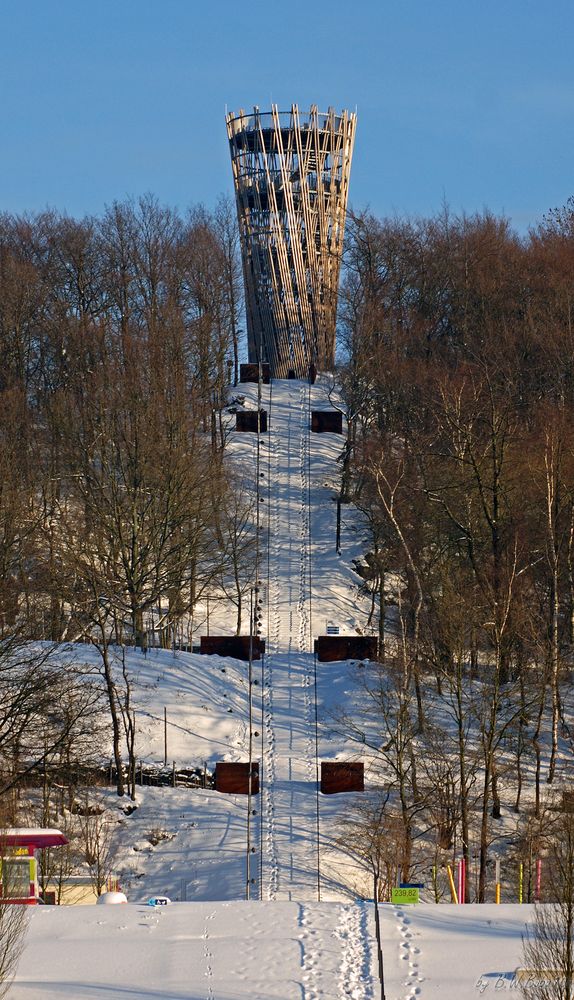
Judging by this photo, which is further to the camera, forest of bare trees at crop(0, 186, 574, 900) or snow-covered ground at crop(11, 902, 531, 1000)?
forest of bare trees at crop(0, 186, 574, 900)

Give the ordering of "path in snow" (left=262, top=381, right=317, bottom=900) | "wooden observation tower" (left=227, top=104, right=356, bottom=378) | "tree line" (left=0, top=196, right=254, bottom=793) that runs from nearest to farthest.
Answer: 1. "path in snow" (left=262, top=381, right=317, bottom=900)
2. "tree line" (left=0, top=196, right=254, bottom=793)
3. "wooden observation tower" (left=227, top=104, right=356, bottom=378)

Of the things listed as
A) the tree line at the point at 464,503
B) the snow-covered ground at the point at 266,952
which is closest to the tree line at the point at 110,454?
the tree line at the point at 464,503

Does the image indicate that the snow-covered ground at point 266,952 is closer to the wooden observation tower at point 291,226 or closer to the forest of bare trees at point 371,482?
the forest of bare trees at point 371,482

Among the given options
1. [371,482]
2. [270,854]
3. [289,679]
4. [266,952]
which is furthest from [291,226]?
[266,952]

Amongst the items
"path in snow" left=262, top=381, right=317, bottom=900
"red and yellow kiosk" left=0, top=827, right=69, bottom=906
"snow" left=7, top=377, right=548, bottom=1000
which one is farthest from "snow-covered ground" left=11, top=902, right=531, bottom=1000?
"path in snow" left=262, top=381, right=317, bottom=900

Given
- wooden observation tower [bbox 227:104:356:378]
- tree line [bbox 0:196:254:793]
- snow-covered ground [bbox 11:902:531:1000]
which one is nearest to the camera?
snow-covered ground [bbox 11:902:531:1000]

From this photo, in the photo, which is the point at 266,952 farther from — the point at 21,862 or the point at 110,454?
the point at 110,454

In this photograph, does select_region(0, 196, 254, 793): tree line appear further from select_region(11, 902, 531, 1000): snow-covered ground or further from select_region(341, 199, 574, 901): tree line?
select_region(11, 902, 531, 1000): snow-covered ground
